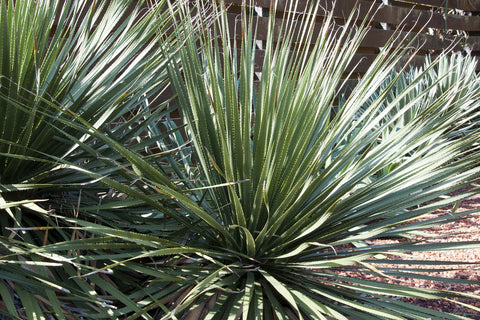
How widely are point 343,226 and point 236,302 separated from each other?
14.1 inches

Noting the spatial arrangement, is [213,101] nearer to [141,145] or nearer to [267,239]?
[141,145]

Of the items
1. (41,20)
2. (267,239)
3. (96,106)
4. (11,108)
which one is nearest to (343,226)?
(267,239)

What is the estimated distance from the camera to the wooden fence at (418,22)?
4.28 metres

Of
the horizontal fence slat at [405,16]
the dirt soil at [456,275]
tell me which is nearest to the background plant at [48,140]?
the dirt soil at [456,275]

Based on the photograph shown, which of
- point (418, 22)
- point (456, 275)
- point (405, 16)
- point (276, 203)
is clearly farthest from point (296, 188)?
point (418, 22)

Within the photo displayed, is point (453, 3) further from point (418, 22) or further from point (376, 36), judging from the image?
point (376, 36)

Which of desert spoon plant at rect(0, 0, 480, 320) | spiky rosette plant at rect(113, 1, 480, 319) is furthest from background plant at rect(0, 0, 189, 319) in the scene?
spiky rosette plant at rect(113, 1, 480, 319)

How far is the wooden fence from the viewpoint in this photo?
14.0 ft

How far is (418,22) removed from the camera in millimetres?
5207

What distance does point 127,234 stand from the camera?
1.07m

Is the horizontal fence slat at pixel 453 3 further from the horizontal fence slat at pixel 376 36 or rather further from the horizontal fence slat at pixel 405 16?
the horizontal fence slat at pixel 376 36

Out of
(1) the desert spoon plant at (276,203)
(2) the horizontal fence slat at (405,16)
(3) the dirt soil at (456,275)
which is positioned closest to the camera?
(1) the desert spoon plant at (276,203)

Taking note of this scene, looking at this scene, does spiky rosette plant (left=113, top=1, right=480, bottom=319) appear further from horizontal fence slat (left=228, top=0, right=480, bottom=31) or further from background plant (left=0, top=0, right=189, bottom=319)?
horizontal fence slat (left=228, top=0, right=480, bottom=31)

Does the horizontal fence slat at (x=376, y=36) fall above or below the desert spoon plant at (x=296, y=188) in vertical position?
above
